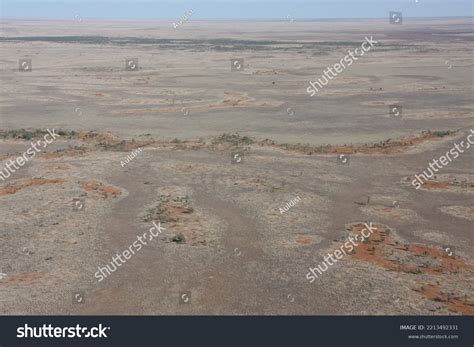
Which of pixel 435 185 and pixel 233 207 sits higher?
pixel 435 185

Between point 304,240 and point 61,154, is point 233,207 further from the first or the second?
point 61,154

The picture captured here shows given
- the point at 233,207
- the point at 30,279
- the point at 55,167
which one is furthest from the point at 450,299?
the point at 55,167

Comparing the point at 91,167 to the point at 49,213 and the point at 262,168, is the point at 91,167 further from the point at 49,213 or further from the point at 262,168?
the point at 262,168

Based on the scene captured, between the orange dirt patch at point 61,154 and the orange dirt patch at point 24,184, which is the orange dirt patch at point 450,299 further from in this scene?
the orange dirt patch at point 61,154

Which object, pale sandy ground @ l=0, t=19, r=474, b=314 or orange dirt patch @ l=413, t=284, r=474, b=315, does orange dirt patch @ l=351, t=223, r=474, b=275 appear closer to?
pale sandy ground @ l=0, t=19, r=474, b=314

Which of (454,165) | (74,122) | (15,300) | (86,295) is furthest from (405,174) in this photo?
(74,122)

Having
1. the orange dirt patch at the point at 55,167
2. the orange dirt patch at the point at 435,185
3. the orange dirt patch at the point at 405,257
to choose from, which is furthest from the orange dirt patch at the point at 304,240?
the orange dirt patch at the point at 55,167

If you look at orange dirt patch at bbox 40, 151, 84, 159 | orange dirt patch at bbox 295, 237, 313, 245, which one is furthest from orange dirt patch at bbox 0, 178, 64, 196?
orange dirt patch at bbox 295, 237, 313, 245

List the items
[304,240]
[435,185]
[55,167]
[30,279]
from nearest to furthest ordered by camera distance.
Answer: [30,279], [304,240], [435,185], [55,167]
